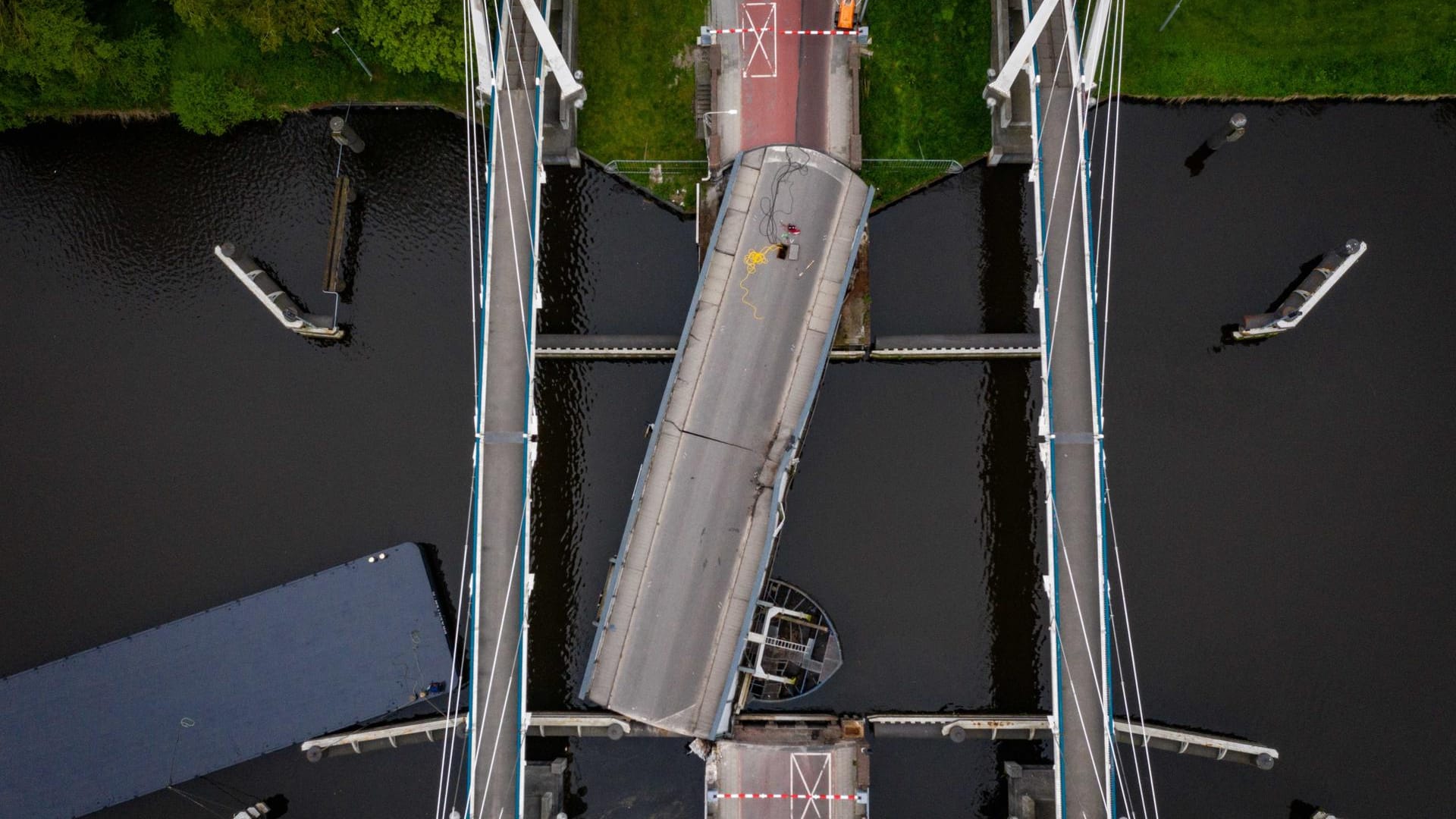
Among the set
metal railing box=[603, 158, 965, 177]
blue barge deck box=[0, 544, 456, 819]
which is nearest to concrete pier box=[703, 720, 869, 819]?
blue barge deck box=[0, 544, 456, 819]

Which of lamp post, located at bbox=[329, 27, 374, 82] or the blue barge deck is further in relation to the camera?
lamp post, located at bbox=[329, 27, 374, 82]

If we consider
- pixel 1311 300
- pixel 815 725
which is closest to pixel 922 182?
pixel 1311 300

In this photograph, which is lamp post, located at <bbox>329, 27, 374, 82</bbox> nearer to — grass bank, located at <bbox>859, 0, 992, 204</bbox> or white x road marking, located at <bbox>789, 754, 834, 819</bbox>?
grass bank, located at <bbox>859, 0, 992, 204</bbox>

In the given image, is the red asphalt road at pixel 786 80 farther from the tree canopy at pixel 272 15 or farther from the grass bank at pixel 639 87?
the tree canopy at pixel 272 15

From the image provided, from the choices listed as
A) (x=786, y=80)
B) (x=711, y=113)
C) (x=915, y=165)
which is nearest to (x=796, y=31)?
(x=786, y=80)

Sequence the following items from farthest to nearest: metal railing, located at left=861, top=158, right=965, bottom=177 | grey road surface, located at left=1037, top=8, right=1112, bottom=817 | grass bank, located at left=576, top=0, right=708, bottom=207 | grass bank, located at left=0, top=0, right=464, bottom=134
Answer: grass bank, located at left=576, top=0, right=708, bottom=207 < metal railing, located at left=861, top=158, right=965, bottom=177 < grass bank, located at left=0, top=0, right=464, bottom=134 < grey road surface, located at left=1037, top=8, right=1112, bottom=817

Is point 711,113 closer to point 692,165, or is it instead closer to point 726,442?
point 692,165

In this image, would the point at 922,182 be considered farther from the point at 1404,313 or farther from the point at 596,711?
the point at 596,711

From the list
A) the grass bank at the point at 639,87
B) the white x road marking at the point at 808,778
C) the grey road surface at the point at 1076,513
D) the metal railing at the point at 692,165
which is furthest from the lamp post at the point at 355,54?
the white x road marking at the point at 808,778
